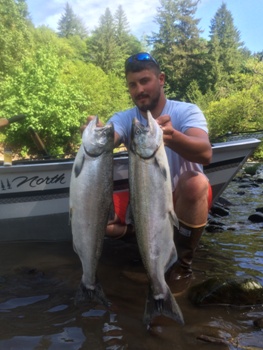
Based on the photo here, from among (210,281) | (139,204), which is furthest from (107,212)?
(210,281)

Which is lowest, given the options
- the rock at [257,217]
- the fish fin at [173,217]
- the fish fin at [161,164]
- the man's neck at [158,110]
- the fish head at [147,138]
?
the rock at [257,217]

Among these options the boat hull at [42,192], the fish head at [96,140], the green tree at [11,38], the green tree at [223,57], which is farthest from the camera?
the green tree at [223,57]

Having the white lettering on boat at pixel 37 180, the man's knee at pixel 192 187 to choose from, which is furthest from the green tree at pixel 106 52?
the man's knee at pixel 192 187

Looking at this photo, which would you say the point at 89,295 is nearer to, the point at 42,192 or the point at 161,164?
the point at 161,164

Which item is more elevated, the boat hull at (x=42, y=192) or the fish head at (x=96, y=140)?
the fish head at (x=96, y=140)

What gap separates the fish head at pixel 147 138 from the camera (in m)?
2.84

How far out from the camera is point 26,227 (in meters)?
5.43

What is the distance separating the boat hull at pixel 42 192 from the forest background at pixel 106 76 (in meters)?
2.94

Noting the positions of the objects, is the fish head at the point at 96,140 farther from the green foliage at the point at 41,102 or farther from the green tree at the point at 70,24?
the green tree at the point at 70,24

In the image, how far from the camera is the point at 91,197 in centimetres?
304

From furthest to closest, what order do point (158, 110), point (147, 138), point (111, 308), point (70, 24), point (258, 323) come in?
point (70, 24) → point (158, 110) → point (111, 308) → point (258, 323) → point (147, 138)

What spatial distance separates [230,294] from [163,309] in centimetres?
79

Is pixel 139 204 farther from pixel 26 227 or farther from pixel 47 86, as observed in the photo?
pixel 47 86

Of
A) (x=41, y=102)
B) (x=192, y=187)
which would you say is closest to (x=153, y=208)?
(x=192, y=187)
